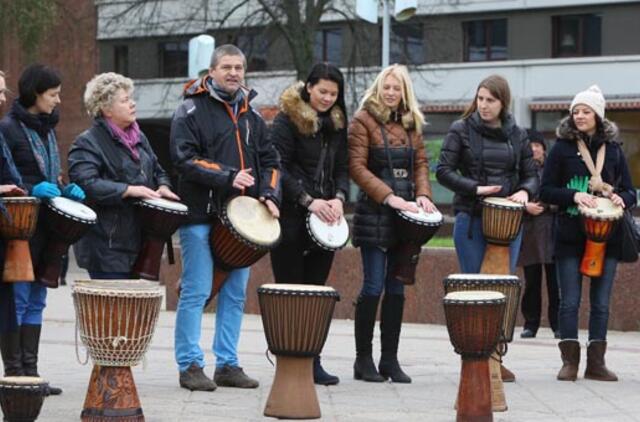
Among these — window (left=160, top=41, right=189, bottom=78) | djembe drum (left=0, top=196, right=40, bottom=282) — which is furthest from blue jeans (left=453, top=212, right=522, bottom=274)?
window (left=160, top=41, right=189, bottom=78)

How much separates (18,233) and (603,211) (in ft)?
13.7

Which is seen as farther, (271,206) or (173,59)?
(173,59)

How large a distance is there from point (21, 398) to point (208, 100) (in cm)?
284

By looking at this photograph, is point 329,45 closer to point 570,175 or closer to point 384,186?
point 570,175

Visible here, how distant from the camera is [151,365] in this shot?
1027 cm

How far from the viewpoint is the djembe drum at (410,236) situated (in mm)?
9117

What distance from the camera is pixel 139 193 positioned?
8195 mm

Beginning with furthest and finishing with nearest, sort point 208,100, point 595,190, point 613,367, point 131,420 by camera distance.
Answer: point 613,367 → point 595,190 → point 208,100 → point 131,420

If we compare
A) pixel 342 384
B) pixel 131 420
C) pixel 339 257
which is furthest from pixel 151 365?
pixel 339 257

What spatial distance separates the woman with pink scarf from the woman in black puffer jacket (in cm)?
208

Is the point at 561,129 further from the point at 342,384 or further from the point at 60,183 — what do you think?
the point at 60,183

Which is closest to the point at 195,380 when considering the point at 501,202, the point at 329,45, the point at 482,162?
the point at 501,202

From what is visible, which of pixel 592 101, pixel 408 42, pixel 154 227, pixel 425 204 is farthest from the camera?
pixel 408 42

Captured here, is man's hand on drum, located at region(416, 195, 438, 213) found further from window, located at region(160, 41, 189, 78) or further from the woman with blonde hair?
window, located at region(160, 41, 189, 78)
